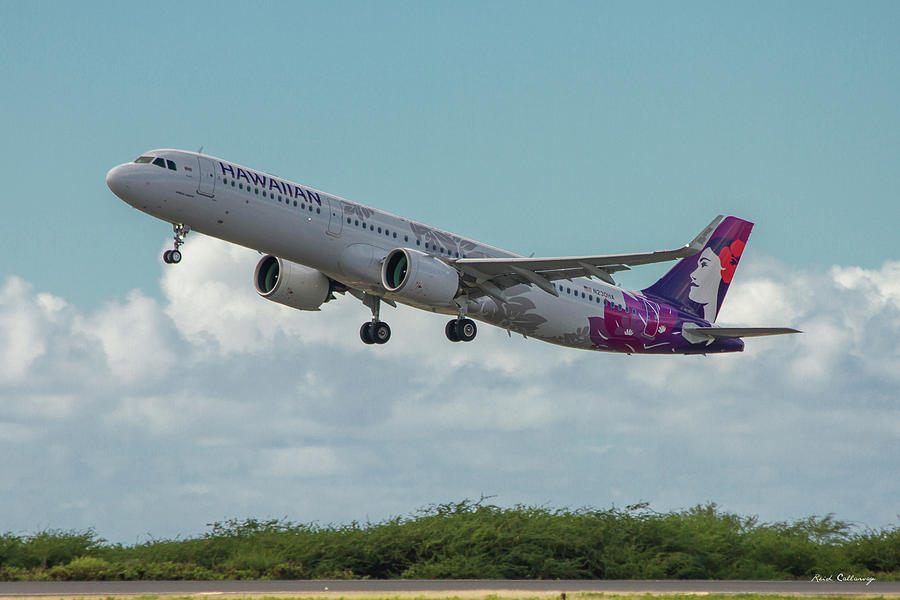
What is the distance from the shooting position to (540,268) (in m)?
35.0

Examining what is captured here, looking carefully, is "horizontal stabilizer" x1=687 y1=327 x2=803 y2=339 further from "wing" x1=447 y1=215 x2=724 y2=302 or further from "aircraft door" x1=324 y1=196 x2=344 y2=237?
"aircraft door" x1=324 y1=196 x2=344 y2=237

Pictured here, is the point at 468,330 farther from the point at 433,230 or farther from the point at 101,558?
the point at 101,558

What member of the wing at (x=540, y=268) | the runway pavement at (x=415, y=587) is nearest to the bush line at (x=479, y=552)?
the runway pavement at (x=415, y=587)

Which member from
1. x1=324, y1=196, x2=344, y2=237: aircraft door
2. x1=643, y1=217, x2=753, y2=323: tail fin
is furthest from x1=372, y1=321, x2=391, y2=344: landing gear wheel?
x1=643, y1=217, x2=753, y2=323: tail fin

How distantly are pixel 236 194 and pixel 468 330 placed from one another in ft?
31.3

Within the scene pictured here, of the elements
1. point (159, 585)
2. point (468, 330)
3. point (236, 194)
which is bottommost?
point (159, 585)

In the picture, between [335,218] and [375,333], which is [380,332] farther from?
[335,218]

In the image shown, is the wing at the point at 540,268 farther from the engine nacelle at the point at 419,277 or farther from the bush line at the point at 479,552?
the bush line at the point at 479,552

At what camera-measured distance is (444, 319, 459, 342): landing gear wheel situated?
36.7 metres

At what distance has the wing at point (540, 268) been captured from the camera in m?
32.9

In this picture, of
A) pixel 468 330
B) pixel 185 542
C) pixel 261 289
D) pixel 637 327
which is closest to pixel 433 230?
pixel 468 330

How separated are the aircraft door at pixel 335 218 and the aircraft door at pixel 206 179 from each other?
3.83m

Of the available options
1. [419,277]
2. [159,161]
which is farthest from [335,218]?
[159,161]

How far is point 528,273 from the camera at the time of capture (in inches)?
1389
